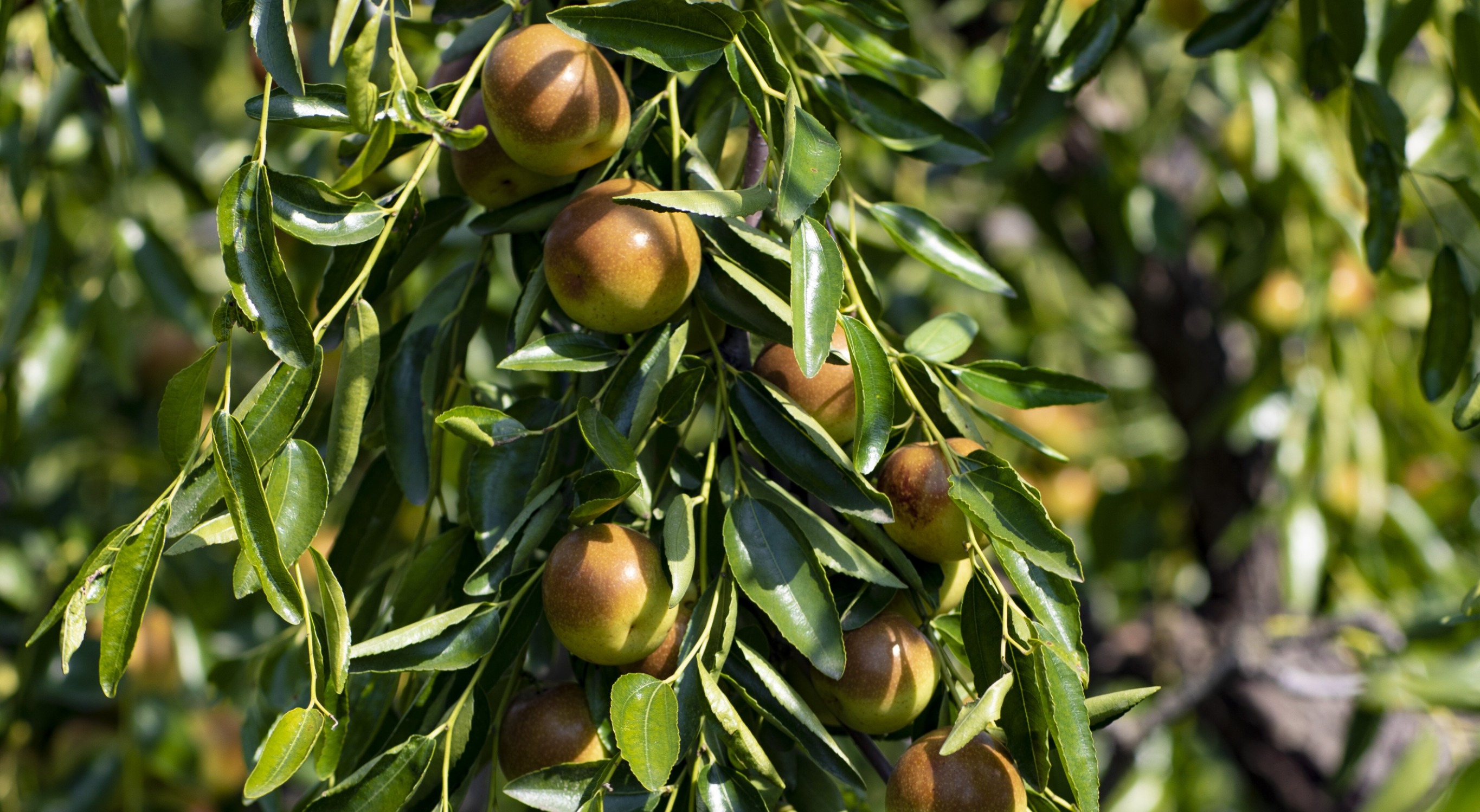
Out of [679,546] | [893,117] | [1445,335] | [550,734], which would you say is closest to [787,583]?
[679,546]

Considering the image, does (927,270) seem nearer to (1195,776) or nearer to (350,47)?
(1195,776)

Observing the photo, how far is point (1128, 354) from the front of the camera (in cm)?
239

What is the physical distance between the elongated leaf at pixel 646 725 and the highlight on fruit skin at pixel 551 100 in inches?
12.1

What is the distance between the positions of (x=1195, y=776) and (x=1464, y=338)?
1528 mm

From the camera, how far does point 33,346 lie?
128cm

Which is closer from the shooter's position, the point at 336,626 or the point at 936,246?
the point at 336,626

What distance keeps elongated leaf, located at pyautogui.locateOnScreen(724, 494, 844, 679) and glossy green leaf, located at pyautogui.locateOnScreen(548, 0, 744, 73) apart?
26 centimetres

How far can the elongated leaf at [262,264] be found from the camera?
58 centimetres

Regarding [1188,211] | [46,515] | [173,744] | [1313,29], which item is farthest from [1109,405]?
[46,515]

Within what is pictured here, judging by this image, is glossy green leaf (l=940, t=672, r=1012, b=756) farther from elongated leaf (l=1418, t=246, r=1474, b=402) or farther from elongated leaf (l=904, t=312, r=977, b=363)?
elongated leaf (l=1418, t=246, r=1474, b=402)

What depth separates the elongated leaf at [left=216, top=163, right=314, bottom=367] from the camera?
0.58 metres

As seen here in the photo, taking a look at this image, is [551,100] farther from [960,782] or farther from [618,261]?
[960,782]

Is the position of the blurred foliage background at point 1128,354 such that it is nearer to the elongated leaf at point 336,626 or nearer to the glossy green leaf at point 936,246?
the glossy green leaf at point 936,246

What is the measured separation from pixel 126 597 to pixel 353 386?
A: 16 centimetres
